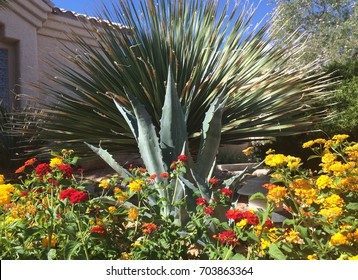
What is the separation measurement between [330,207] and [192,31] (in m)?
3.56

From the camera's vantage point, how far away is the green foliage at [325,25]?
14773 millimetres

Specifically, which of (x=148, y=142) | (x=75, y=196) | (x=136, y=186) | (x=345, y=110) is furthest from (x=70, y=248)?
(x=345, y=110)

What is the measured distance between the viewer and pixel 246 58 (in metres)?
5.31

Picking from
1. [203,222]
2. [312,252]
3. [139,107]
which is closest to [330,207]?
[312,252]

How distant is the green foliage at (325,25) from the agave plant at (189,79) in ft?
32.1

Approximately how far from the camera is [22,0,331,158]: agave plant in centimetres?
492

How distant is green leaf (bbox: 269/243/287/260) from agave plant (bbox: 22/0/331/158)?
8.72 feet

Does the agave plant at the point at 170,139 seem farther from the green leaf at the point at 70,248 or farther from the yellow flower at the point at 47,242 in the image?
the green leaf at the point at 70,248

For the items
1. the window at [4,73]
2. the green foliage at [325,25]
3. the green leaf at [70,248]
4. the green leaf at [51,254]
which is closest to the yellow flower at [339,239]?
the green leaf at [70,248]

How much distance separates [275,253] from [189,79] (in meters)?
3.13

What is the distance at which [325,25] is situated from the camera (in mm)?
15695

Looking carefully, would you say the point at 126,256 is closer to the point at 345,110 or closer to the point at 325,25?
the point at 345,110

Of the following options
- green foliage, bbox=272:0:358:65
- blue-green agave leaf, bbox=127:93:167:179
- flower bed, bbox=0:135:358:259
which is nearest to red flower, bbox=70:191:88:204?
flower bed, bbox=0:135:358:259

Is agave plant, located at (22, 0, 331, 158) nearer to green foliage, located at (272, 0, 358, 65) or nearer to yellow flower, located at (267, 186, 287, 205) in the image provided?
yellow flower, located at (267, 186, 287, 205)
